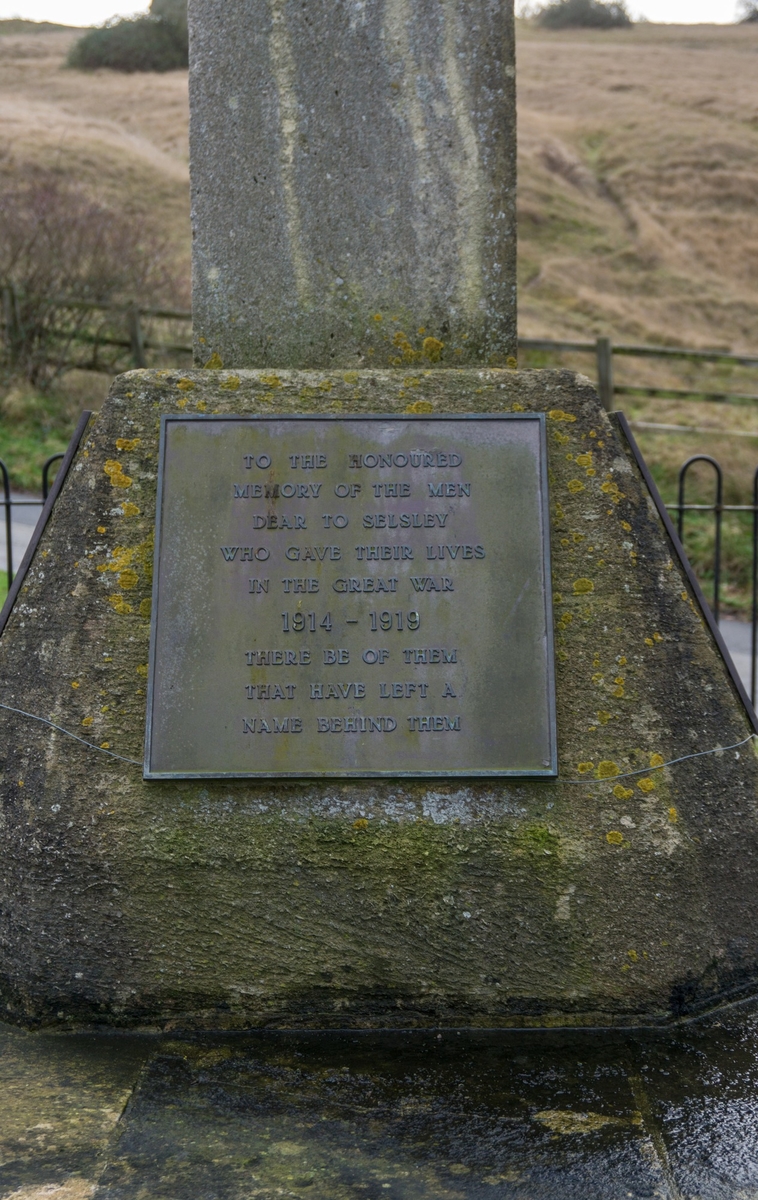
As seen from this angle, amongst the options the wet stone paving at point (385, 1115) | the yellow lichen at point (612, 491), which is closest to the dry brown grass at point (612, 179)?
the yellow lichen at point (612, 491)

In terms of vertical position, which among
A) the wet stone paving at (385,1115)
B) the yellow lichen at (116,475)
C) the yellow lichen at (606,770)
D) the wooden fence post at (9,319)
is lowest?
the wooden fence post at (9,319)

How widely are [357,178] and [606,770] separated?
182cm

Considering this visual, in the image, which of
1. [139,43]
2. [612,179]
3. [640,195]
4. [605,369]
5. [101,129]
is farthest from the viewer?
[139,43]

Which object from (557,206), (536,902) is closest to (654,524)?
(536,902)

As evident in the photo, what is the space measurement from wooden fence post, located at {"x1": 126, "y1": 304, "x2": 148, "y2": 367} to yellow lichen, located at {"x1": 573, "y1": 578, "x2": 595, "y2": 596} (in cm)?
1275

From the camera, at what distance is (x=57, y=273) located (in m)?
13.8

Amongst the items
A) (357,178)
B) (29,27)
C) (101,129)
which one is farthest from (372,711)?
(29,27)

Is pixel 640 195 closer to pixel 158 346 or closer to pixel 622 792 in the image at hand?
pixel 158 346

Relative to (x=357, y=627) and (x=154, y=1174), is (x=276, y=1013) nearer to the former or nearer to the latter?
(x=154, y=1174)

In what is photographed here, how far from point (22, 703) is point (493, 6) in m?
2.35

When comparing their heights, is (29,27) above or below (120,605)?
above

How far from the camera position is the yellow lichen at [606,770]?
2613 mm

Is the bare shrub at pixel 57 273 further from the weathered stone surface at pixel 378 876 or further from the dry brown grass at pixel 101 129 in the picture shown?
the weathered stone surface at pixel 378 876

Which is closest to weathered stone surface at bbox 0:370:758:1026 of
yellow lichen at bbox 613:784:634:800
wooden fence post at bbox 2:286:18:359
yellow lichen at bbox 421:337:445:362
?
yellow lichen at bbox 613:784:634:800
